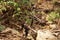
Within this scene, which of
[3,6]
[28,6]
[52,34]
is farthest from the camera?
[28,6]

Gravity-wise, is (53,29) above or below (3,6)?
below

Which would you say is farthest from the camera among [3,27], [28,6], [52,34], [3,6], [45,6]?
[45,6]

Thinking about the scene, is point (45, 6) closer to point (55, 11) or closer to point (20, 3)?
point (55, 11)

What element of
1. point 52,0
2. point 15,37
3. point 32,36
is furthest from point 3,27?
point 52,0

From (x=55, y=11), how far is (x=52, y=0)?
1.84ft

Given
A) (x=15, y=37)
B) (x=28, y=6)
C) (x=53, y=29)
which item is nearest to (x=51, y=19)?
(x=53, y=29)

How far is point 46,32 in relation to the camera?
11.3 ft

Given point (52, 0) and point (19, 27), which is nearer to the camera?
point (19, 27)

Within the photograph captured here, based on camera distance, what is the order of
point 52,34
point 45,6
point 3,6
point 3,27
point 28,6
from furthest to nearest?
point 45,6
point 28,6
point 3,6
point 3,27
point 52,34

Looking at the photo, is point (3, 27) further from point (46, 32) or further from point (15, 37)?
point (46, 32)

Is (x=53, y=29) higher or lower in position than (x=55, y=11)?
lower

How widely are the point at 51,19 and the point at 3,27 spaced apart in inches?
41.0

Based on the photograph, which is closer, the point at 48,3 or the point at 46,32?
the point at 46,32

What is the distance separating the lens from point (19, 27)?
379 centimetres
